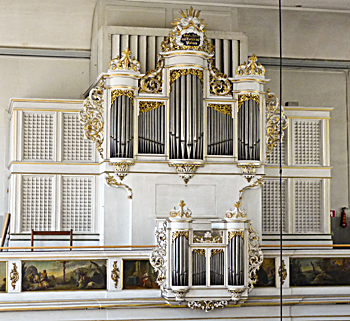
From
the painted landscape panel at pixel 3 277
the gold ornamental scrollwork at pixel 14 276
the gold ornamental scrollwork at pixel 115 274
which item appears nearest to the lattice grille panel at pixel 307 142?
the gold ornamental scrollwork at pixel 115 274

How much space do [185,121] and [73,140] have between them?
2.79m

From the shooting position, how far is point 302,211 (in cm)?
1551

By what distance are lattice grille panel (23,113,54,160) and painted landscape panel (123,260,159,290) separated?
342 centimetres

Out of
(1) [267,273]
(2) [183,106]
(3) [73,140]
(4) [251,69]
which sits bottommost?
(1) [267,273]

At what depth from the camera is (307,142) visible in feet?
51.3

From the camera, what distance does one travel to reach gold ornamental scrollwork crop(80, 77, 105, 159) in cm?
1380

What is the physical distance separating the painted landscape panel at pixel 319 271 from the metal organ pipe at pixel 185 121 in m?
3.27

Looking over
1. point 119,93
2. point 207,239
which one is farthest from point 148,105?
point 207,239

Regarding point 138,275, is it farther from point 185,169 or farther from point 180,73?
point 180,73

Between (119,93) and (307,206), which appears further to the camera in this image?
(307,206)

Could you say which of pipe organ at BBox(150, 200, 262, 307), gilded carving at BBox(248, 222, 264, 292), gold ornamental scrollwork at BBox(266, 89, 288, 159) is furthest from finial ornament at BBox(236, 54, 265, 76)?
gilded carving at BBox(248, 222, 264, 292)

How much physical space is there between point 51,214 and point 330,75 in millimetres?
8616

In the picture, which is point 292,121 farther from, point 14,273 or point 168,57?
point 14,273

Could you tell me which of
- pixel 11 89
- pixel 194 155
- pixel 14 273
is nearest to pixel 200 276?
pixel 194 155
